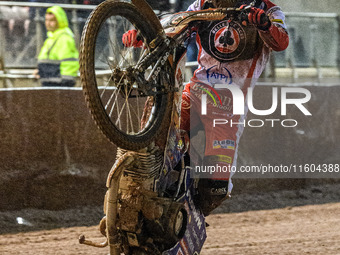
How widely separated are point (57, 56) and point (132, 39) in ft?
12.0

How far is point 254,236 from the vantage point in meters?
6.84

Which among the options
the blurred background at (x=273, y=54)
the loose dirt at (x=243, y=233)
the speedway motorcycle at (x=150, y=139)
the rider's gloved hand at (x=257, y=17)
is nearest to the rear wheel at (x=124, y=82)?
the speedway motorcycle at (x=150, y=139)

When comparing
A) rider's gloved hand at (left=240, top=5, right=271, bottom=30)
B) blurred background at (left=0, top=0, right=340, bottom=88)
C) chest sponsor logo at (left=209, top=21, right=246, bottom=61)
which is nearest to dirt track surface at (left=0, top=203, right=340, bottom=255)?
blurred background at (left=0, top=0, right=340, bottom=88)

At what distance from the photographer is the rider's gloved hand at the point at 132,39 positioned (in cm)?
428

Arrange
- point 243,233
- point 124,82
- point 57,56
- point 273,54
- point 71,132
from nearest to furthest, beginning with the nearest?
1. point 124,82
2. point 243,233
3. point 71,132
4. point 57,56
5. point 273,54

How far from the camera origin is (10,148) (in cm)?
694

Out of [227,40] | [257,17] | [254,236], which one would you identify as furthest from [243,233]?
[257,17]

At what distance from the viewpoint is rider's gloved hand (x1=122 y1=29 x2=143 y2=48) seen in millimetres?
4281

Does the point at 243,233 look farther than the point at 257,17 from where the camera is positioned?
Yes

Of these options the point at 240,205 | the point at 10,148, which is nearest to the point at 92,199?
the point at 10,148

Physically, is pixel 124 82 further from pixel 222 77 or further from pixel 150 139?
pixel 222 77

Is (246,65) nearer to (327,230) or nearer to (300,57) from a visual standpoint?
(327,230)

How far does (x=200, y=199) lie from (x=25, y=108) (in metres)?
3.12

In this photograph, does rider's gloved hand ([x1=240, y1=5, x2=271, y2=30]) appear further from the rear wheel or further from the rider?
the rear wheel
